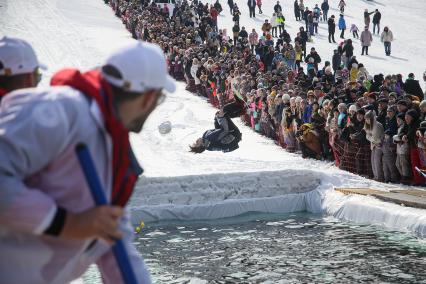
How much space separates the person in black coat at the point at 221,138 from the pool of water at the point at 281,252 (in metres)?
5.44

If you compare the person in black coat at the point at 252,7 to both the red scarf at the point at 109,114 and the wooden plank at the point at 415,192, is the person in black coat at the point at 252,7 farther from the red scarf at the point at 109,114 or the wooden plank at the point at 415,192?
the red scarf at the point at 109,114

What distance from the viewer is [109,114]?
2.71 meters

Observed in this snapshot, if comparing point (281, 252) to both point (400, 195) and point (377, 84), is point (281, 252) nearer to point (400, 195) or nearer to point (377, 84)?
point (400, 195)

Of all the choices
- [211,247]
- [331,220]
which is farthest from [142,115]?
[331,220]

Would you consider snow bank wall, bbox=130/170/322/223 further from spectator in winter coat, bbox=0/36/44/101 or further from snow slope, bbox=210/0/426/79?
snow slope, bbox=210/0/426/79

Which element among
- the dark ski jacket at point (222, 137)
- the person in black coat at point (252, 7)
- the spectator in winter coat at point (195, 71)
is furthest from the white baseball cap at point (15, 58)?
the person in black coat at point (252, 7)

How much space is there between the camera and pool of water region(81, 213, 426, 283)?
9.42m

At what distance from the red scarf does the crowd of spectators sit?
1098 centimetres

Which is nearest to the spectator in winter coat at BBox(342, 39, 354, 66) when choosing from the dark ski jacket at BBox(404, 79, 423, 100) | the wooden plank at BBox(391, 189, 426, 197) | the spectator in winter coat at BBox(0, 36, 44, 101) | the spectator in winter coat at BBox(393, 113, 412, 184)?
the dark ski jacket at BBox(404, 79, 423, 100)

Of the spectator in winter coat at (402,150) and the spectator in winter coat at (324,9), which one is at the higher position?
the spectator in winter coat at (324,9)

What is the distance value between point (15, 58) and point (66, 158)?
48.4 inches

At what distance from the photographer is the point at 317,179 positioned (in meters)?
14.7

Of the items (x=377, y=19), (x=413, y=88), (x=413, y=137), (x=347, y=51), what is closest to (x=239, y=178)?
(x=413, y=137)

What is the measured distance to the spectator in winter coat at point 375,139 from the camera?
569 inches
